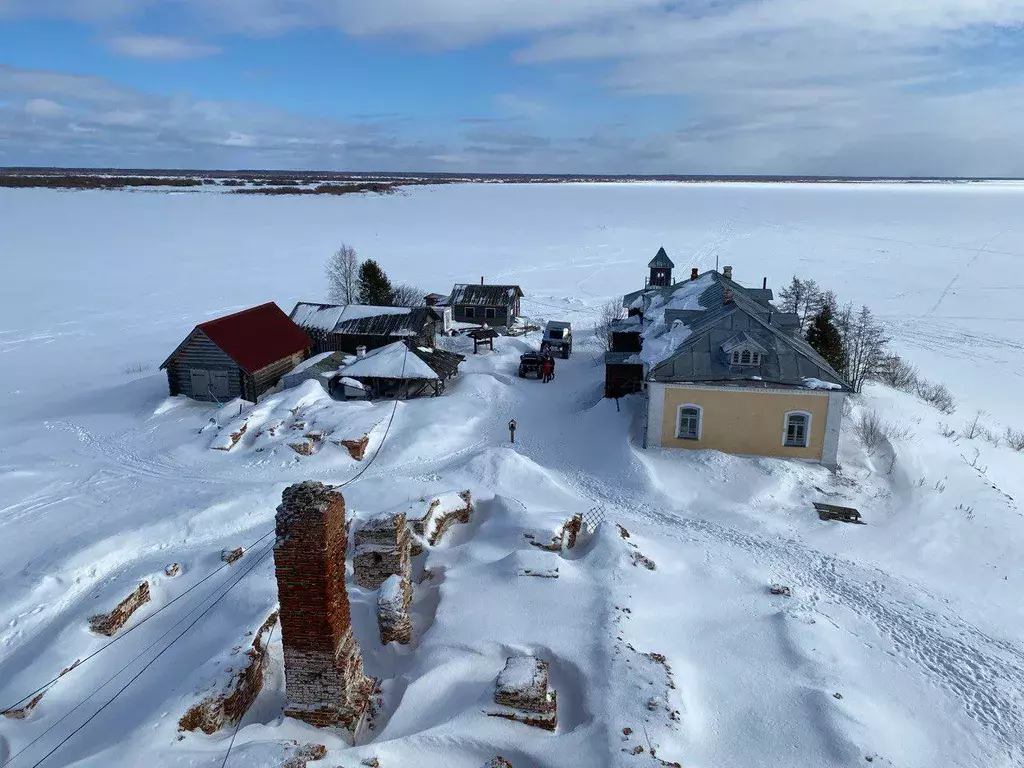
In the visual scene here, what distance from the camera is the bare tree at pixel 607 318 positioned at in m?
39.1

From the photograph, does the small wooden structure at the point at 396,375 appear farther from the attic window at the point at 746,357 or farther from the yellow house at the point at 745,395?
the attic window at the point at 746,357

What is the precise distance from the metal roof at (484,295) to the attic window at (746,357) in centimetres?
2427

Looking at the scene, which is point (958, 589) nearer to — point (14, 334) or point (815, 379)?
point (815, 379)

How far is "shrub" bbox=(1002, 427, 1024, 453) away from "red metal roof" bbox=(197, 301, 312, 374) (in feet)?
95.9

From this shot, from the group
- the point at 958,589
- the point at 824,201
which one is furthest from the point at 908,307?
the point at 824,201

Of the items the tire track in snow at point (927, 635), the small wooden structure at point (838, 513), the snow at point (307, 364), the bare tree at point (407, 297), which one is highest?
the bare tree at point (407, 297)

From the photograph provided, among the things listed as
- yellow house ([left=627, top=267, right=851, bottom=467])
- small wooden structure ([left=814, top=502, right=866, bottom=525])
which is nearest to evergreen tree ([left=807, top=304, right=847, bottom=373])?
yellow house ([left=627, top=267, right=851, bottom=467])

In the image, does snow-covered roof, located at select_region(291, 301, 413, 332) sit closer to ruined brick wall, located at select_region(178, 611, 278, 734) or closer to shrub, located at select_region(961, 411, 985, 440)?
shrub, located at select_region(961, 411, 985, 440)

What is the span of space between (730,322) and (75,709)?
19696 mm

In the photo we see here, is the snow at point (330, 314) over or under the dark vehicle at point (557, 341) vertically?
over

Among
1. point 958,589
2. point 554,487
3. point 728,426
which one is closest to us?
point 958,589

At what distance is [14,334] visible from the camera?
41875 mm

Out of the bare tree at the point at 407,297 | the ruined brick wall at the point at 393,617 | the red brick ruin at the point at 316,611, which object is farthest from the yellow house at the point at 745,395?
the bare tree at the point at 407,297

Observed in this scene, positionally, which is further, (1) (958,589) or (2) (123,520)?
(2) (123,520)
